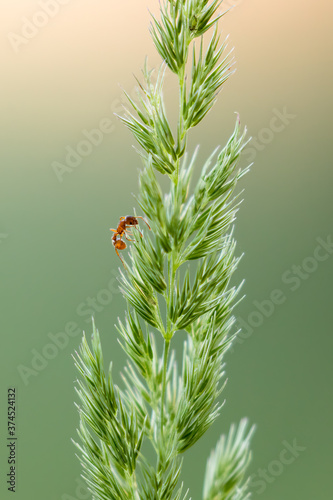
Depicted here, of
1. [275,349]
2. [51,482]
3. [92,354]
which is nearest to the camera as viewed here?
[92,354]

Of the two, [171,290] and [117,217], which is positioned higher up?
[117,217]

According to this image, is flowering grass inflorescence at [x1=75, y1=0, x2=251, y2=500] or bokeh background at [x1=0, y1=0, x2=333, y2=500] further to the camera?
bokeh background at [x1=0, y1=0, x2=333, y2=500]

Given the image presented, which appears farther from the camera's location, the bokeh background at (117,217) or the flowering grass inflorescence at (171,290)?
the bokeh background at (117,217)

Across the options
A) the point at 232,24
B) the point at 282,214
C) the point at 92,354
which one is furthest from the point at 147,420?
the point at 232,24

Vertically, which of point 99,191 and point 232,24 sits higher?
point 232,24

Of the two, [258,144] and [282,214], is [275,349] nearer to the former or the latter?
[282,214]

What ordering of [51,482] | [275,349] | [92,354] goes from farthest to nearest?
[275,349]
[51,482]
[92,354]

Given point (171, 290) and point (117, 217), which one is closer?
point (171, 290)

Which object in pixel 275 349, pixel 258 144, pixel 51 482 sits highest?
pixel 258 144
